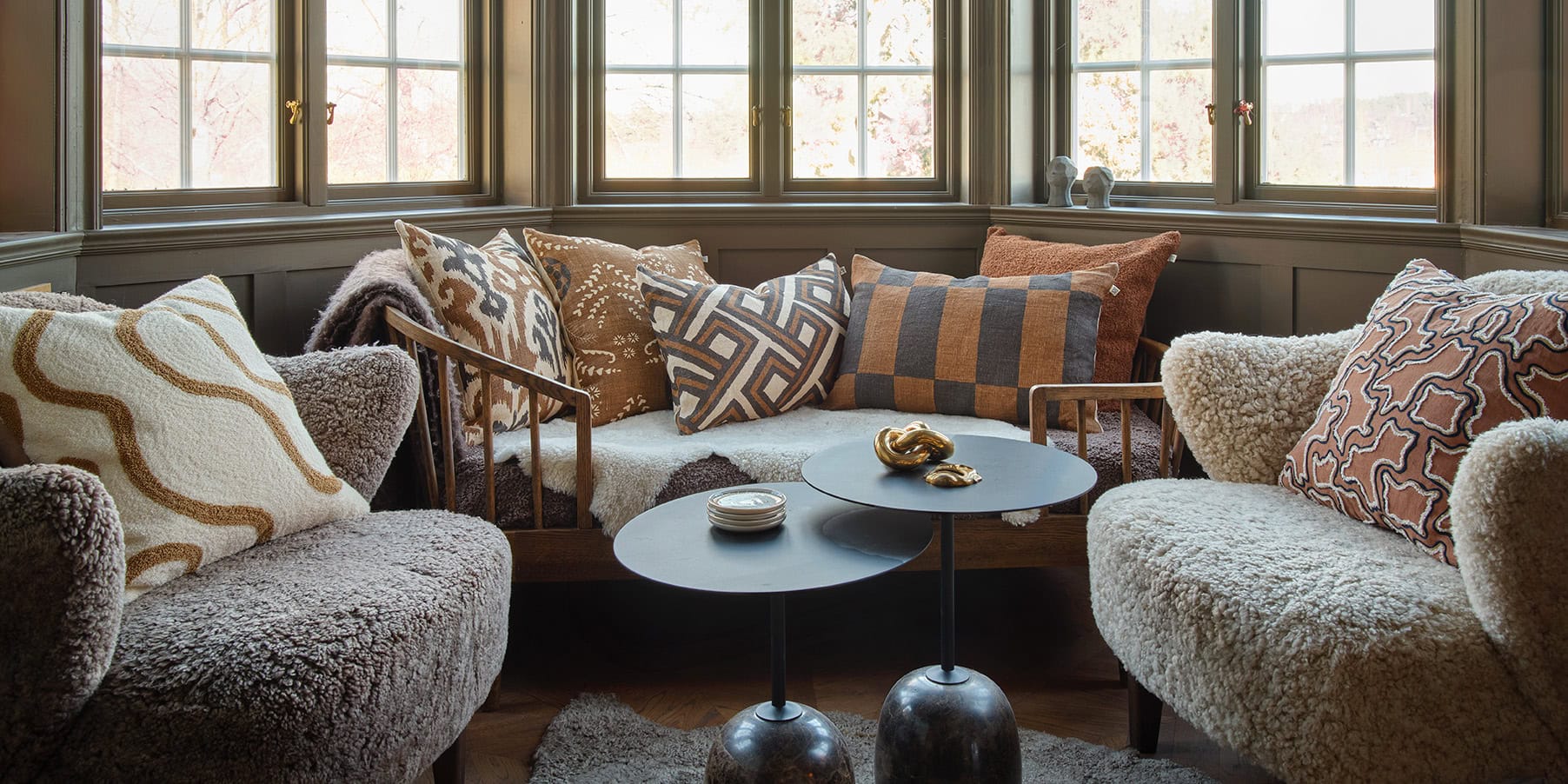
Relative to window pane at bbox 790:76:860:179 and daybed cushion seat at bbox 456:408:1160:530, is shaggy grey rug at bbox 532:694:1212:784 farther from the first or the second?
window pane at bbox 790:76:860:179

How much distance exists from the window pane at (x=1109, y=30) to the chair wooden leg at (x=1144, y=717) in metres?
1.88

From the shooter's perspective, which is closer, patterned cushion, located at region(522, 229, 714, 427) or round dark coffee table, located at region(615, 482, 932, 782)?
round dark coffee table, located at region(615, 482, 932, 782)

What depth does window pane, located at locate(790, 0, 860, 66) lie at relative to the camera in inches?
138

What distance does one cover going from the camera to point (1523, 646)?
142 centimetres

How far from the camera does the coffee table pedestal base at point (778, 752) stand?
1616mm

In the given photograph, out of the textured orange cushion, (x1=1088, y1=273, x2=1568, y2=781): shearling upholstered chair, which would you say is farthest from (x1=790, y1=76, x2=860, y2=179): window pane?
(x1=1088, y1=273, x2=1568, y2=781): shearling upholstered chair

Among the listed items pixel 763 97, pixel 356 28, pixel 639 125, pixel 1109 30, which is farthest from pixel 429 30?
pixel 1109 30

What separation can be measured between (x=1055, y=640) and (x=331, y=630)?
65.1 inches

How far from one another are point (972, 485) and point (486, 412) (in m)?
0.99

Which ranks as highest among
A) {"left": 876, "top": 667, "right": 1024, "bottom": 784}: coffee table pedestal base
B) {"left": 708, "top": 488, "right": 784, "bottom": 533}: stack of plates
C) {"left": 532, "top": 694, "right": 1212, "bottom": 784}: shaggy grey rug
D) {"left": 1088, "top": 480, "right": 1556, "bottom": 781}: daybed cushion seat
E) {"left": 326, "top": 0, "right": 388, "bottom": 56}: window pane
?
{"left": 326, "top": 0, "right": 388, "bottom": 56}: window pane

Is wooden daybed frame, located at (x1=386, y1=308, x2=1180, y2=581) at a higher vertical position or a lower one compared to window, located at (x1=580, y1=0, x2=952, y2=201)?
lower

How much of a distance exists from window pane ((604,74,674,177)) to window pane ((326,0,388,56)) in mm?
640

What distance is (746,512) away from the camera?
5.67ft

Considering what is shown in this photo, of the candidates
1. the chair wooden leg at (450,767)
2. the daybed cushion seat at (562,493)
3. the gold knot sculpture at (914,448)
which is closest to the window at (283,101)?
the daybed cushion seat at (562,493)
